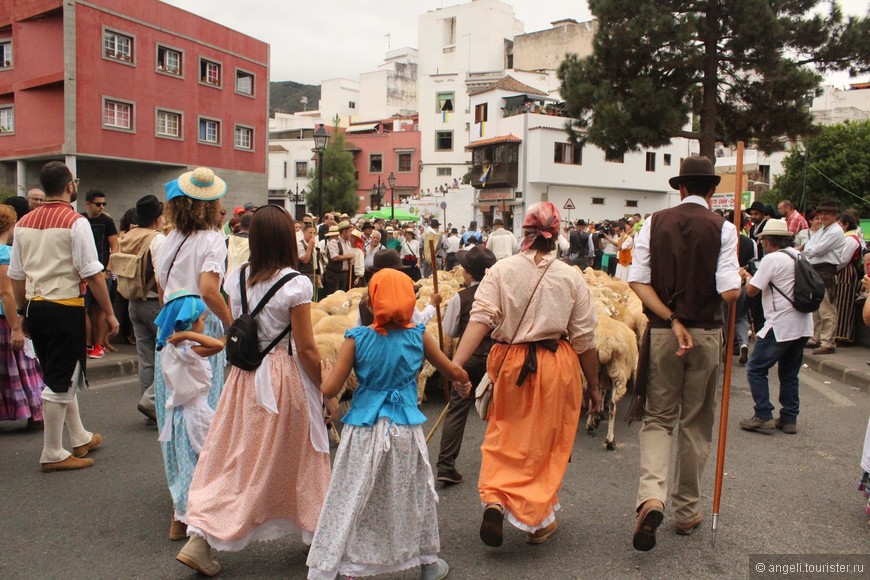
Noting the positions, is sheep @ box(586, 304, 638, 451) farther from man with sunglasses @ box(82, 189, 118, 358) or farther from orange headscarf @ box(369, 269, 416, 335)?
man with sunglasses @ box(82, 189, 118, 358)

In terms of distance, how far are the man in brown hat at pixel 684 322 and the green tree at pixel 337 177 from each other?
5460 cm

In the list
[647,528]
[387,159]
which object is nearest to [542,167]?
[387,159]

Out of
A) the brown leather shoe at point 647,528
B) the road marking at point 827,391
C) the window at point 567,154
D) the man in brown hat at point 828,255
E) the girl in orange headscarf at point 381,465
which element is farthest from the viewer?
the window at point 567,154

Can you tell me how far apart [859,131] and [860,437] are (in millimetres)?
39829

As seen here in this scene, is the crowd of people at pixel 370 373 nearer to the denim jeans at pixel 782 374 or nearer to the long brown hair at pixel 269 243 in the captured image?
the long brown hair at pixel 269 243

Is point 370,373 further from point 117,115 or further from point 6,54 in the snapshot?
point 6,54

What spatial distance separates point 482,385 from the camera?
4.33 metres

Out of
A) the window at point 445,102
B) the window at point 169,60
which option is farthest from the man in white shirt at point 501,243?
the window at point 445,102

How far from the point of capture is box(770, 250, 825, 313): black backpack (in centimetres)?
644

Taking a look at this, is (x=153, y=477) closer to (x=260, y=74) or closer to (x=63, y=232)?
(x=63, y=232)

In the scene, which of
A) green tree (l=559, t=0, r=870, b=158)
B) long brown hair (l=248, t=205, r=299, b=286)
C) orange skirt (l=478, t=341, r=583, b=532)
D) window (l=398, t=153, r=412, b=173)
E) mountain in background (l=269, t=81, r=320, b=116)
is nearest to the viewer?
long brown hair (l=248, t=205, r=299, b=286)

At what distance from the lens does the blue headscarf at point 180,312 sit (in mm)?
3904

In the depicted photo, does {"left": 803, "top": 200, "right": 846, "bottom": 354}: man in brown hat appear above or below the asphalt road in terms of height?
above

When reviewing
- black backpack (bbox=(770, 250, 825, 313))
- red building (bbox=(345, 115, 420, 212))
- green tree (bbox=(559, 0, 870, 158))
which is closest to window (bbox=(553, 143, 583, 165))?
red building (bbox=(345, 115, 420, 212))
